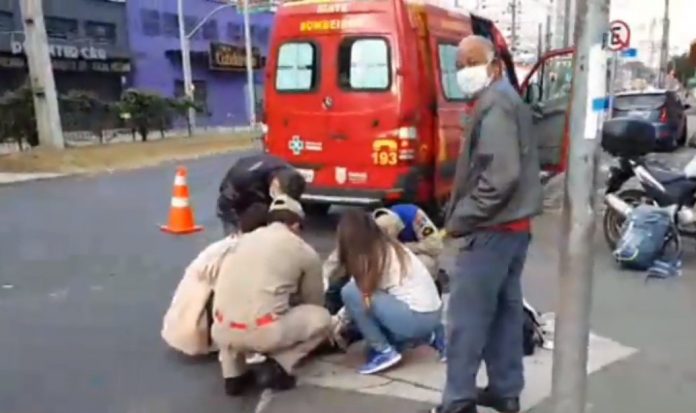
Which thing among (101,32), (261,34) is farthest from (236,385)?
(261,34)

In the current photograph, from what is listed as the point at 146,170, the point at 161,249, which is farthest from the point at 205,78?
the point at 161,249

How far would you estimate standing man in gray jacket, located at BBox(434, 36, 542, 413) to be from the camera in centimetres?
380

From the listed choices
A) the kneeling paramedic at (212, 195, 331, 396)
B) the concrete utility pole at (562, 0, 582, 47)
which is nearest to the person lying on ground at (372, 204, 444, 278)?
the kneeling paramedic at (212, 195, 331, 396)

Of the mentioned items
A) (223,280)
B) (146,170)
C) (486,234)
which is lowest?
(146,170)

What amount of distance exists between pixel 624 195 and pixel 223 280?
5342 millimetres

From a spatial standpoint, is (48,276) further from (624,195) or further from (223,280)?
(624,195)

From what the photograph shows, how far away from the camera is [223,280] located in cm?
473

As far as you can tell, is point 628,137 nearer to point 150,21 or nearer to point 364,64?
point 364,64

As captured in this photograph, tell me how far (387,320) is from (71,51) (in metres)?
37.4

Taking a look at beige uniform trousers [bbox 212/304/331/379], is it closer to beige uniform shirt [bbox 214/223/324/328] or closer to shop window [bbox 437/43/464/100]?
beige uniform shirt [bbox 214/223/324/328]

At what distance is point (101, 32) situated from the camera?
41.7 metres

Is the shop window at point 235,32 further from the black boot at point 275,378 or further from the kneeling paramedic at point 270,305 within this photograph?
the black boot at point 275,378

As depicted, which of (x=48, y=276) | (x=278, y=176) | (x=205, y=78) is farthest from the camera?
(x=205, y=78)

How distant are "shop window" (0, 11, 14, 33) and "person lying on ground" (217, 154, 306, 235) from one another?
34.3m
